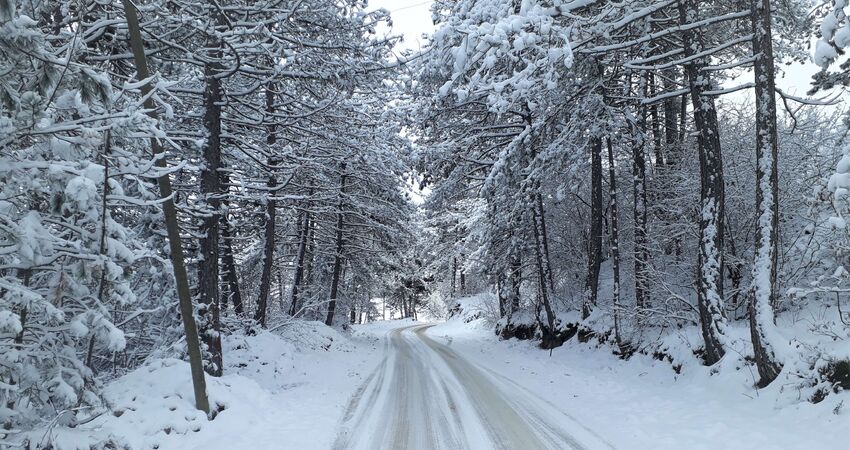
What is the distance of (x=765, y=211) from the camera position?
24.0 feet

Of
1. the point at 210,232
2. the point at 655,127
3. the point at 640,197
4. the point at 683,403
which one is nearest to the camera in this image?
the point at 683,403

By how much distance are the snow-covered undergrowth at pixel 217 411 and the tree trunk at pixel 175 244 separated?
0.34 metres

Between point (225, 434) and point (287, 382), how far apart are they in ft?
13.6

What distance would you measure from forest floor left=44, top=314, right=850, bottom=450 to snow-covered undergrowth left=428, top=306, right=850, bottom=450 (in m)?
0.02

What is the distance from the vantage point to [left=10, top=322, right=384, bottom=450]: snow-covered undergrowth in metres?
5.59

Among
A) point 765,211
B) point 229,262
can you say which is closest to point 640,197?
point 765,211

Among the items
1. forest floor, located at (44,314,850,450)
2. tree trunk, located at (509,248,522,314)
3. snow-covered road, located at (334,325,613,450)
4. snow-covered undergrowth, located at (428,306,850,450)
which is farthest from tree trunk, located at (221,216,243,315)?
tree trunk, located at (509,248,522,314)

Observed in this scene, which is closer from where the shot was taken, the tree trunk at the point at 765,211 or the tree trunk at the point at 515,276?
the tree trunk at the point at 765,211

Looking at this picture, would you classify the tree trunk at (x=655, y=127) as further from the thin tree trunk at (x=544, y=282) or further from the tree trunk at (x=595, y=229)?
the thin tree trunk at (x=544, y=282)

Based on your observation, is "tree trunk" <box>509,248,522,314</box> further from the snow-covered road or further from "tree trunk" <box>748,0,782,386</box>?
"tree trunk" <box>748,0,782,386</box>

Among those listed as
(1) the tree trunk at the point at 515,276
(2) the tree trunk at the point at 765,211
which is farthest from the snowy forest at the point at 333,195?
(1) the tree trunk at the point at 515,276

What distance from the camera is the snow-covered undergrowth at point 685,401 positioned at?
5781 mm

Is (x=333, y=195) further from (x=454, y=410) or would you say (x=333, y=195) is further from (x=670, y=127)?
(x=670, y=127)

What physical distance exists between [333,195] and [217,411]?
794 cm
